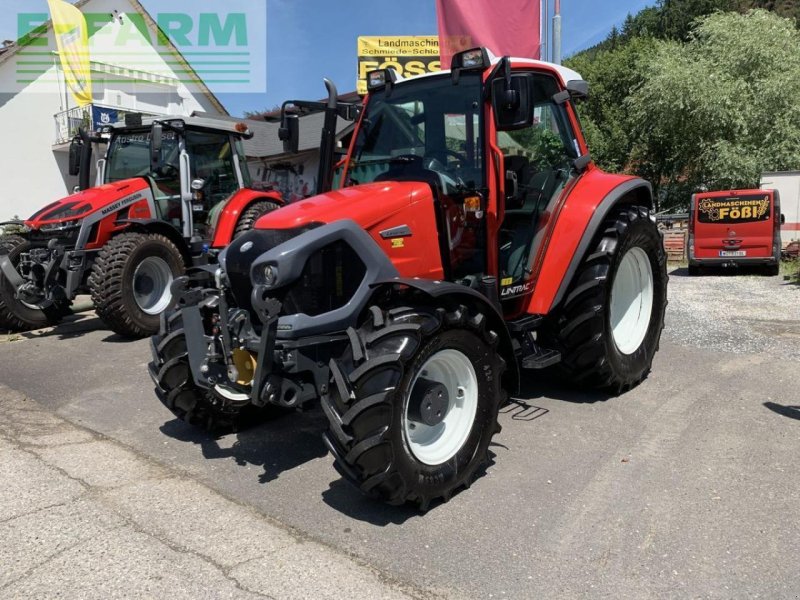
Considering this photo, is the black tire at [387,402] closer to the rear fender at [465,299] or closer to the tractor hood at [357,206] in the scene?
the rear fender at [465,299]

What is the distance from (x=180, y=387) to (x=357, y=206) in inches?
63.0

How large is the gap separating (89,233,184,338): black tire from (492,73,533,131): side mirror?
203 inches

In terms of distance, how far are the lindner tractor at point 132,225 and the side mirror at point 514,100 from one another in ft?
13.7

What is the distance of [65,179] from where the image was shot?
21.1 meters

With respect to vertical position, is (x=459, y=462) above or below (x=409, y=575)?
above

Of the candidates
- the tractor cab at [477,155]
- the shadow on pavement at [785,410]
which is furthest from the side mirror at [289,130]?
the shadow on pavement at [785,410]

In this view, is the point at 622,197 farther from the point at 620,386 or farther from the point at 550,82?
the point at 620,386

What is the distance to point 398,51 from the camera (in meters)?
20.9

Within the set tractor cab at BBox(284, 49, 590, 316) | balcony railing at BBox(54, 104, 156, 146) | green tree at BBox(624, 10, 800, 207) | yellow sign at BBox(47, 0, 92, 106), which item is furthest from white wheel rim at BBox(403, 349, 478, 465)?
green tree at BBox(624, 10, 800, 207)

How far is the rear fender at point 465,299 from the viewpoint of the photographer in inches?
124

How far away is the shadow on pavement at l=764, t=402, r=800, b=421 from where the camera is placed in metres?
4.36

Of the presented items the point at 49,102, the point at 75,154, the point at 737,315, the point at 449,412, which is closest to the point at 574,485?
the point at 449,412

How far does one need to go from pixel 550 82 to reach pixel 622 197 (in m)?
1.09

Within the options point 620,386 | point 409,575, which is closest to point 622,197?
point 620,386
